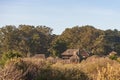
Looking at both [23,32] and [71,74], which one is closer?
[71,74]

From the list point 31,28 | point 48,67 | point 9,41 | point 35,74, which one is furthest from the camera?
point 31,28

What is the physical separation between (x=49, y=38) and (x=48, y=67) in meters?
66.5

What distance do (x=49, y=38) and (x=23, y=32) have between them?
7.97m

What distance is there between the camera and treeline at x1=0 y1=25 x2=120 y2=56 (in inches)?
3161

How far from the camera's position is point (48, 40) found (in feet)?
293

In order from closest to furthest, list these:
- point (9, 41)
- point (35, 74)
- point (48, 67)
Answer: point (35, 74), point (48, 67), point (9, 41)

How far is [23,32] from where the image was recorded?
85750mm

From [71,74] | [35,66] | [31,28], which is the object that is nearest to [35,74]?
[35,66]

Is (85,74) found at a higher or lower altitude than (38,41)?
lower

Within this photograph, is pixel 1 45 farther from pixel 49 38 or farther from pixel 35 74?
pixel 35 74

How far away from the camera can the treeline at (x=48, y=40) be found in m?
80.3

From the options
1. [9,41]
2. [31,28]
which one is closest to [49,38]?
[31,28]

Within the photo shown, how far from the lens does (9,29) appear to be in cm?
8162

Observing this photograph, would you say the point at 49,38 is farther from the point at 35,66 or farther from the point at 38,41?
the point at 35,66
